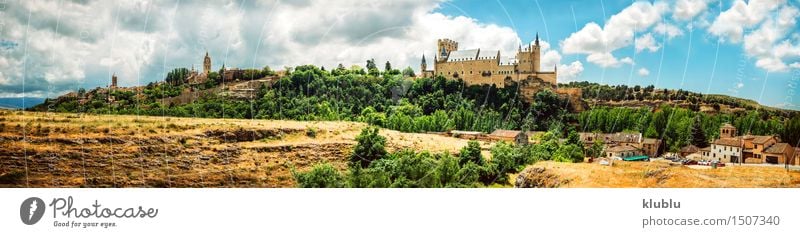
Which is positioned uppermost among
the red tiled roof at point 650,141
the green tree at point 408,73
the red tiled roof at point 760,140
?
the green tree at point 408,73

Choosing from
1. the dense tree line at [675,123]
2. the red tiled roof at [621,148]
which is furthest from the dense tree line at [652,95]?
the red tiled roof at [621,148]

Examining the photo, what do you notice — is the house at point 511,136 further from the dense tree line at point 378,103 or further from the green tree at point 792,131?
the green tree at point 792,131

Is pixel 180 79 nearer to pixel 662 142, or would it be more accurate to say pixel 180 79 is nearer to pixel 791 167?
pixel 662 142

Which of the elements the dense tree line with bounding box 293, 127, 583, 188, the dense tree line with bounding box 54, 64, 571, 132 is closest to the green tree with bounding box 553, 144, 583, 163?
the dense tree line with bounding box 293, 127, 583, 188
